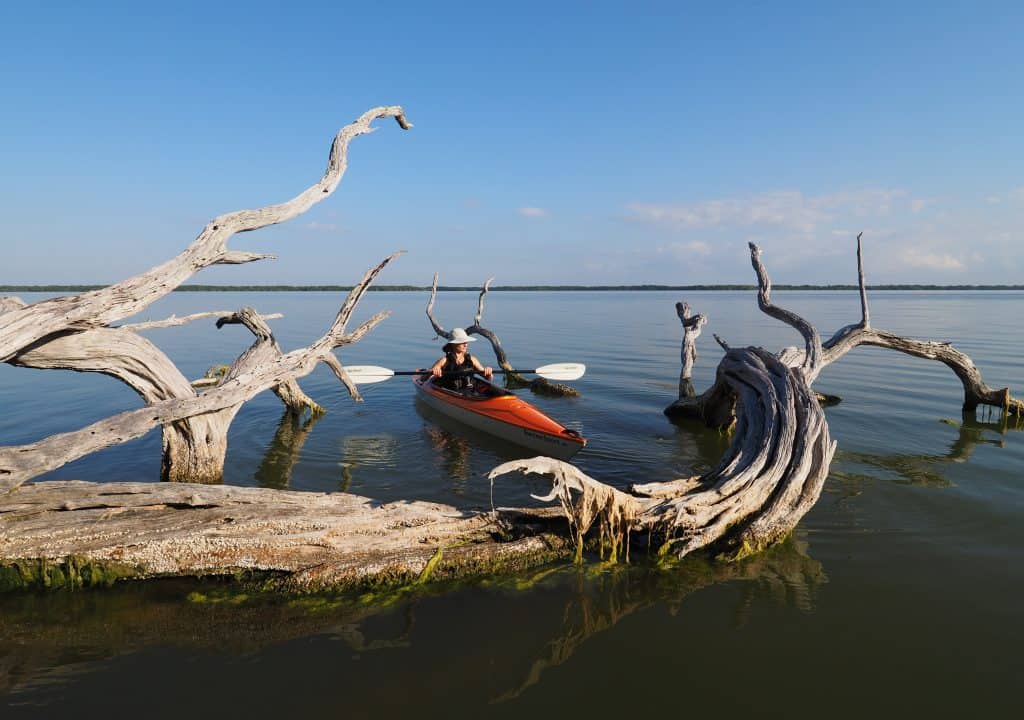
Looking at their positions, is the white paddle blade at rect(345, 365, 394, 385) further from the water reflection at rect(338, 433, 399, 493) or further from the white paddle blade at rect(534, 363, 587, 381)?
the white paddle blade at rect(534, 363, 587, 381)

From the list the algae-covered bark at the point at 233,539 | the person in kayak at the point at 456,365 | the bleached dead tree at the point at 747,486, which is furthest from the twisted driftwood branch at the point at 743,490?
the person in kayak at the point at 456,365

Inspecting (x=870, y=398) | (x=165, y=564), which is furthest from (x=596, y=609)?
(x=870, y=398)

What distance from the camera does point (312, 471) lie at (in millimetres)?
8844

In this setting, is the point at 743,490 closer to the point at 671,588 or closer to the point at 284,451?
the point at 671,588

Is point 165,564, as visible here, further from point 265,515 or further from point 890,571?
point 890,571

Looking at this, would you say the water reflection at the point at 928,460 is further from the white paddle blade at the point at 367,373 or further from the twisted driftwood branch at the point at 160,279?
the white paddle blade at the point at 367,373

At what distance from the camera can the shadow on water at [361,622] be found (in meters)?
3.84

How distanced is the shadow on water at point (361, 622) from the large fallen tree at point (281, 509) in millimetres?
247

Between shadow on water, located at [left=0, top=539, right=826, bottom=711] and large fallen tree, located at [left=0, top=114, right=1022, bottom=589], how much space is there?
0.81ft

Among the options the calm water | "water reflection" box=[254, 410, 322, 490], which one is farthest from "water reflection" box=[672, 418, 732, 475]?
"water reflection" box=[254, 410, 322, 490]

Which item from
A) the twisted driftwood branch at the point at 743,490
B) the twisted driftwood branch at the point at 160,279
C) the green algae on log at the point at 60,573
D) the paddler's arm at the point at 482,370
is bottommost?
the green algae on log at the point at 60,573

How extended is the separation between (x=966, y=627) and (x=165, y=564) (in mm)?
7027

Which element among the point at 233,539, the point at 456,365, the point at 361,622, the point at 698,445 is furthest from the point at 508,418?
the point at 361,622

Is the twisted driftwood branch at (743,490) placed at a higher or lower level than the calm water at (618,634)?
higher
